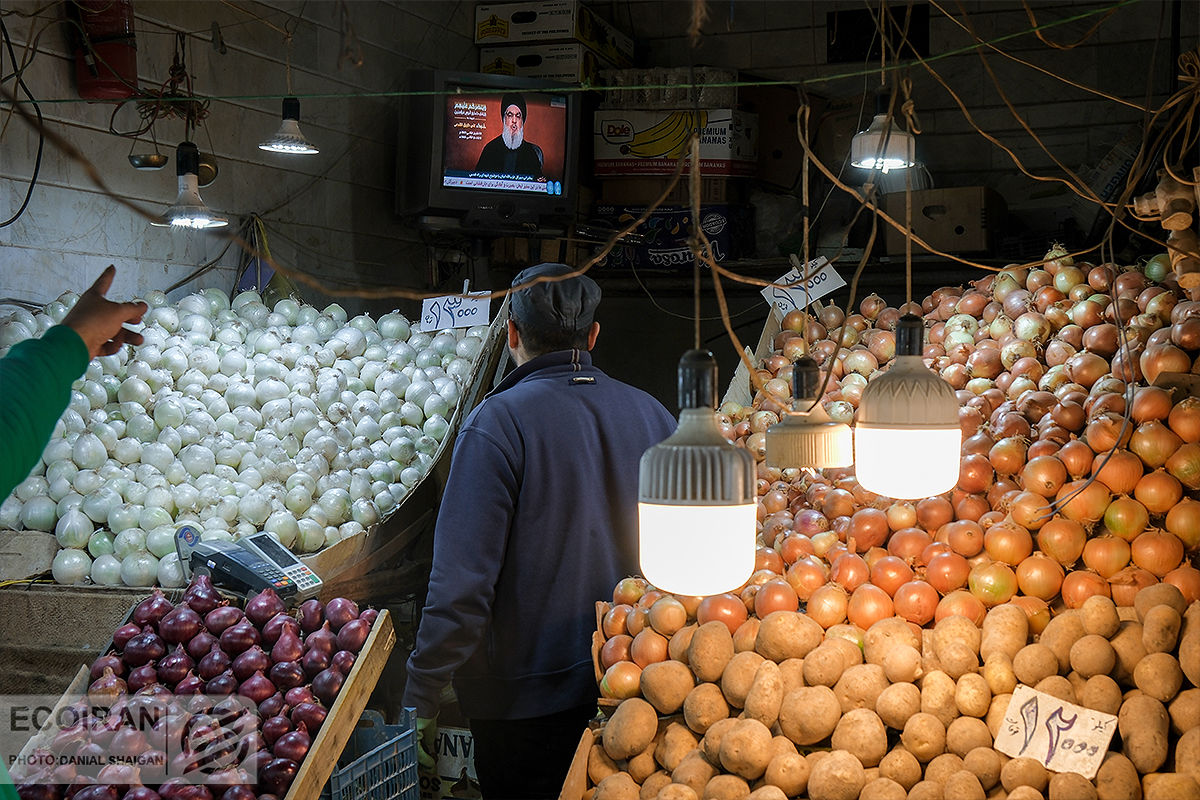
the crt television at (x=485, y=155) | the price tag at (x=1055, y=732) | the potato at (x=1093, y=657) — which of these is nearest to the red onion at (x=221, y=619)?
the price tag at (x=1055, y=732)

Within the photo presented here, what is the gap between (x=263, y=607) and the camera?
2648mm

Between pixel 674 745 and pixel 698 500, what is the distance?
841 mm

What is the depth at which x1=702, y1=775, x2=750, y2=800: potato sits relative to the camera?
Result: 188 centimetres

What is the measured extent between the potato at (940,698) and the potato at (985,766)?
3.4 inches

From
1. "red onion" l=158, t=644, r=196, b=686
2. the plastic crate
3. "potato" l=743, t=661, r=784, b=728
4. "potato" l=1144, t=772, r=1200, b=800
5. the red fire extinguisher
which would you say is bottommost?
the plastic crate

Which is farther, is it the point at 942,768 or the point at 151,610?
the point at 151,610

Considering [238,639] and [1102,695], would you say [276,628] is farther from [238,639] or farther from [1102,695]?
[1102,695]

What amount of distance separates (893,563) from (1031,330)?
1.37 metres

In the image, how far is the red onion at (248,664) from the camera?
2.49 m

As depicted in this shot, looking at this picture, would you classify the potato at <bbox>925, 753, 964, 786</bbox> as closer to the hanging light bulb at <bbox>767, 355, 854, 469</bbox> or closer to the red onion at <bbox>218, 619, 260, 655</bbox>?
the hanging light bulb at <bbox>767, 355, 854, 469</bbox>

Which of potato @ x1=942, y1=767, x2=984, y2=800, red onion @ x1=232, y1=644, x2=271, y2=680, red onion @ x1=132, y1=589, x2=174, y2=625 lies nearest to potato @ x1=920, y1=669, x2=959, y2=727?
potato @ x1=942, y1=767, x2=984, y2=800

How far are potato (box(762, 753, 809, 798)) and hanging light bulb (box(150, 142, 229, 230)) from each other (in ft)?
8.56

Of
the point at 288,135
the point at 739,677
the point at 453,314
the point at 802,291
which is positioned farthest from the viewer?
the point at 453,314

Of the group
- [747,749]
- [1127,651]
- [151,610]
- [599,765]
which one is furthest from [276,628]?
[1127,651]
